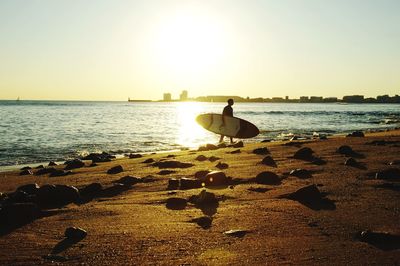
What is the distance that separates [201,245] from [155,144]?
2105 centimetres

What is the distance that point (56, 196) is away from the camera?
7.47 m

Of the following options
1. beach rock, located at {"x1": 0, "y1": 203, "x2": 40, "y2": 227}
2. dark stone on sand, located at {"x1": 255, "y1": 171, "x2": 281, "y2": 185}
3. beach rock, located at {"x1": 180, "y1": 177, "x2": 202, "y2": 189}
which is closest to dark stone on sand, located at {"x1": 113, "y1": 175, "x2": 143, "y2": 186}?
beach rock, located at {"x1": 180, "y1": 177, "x2": 202, "y2": 189}

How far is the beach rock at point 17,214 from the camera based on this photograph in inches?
236

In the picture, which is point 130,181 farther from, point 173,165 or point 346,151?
point 346,151

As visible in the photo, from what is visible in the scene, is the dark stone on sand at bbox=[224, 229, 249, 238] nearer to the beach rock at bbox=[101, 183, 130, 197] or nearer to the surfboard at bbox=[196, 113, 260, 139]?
the beach rock at bbox=[101, 183, 130, 197]

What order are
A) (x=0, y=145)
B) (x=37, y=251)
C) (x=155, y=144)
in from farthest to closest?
(x=155, y=144), (x=0, y=145), (x=37, y=251)

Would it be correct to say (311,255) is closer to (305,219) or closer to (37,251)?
(305,219)

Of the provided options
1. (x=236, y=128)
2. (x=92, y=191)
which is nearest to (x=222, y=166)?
(x=92, y=191)

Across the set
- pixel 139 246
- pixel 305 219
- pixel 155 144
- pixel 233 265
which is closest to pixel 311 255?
pixel 233 265

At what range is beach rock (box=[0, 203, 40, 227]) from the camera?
600cm

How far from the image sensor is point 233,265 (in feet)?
14.3

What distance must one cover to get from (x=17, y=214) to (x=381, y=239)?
508 centimetres

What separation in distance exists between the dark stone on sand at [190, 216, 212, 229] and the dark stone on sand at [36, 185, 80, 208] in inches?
109

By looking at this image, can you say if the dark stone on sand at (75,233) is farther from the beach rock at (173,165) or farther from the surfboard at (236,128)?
the surfboard at (236,128)
